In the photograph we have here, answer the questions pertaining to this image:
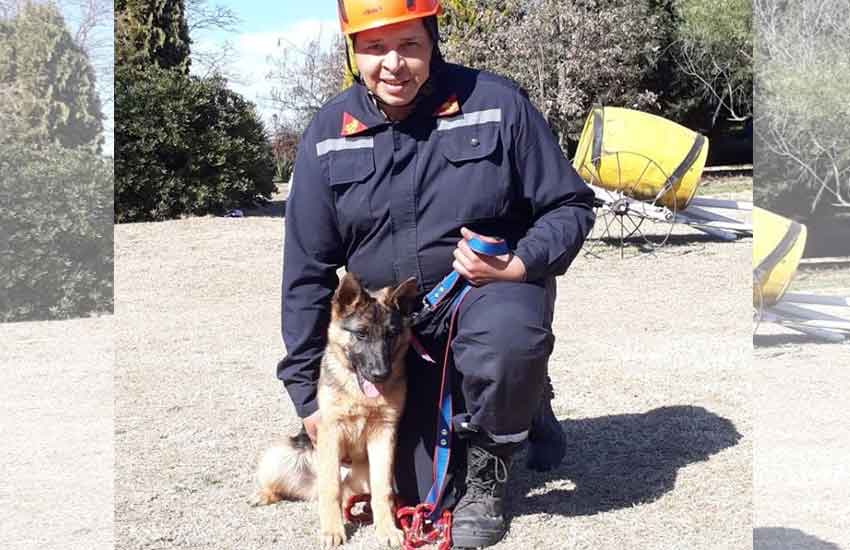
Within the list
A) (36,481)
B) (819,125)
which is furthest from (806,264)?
(36,481)

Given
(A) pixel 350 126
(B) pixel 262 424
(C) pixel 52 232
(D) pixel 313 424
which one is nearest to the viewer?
(A) pixel 350 126

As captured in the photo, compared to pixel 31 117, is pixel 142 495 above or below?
below

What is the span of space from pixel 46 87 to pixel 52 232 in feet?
4.45

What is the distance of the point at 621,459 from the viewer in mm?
4742

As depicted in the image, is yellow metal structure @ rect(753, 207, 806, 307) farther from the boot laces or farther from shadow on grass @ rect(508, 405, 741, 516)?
shadow on grass @ rect(508, 405, 741, 516)

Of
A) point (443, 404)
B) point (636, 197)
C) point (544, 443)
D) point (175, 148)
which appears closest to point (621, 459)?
point (544, 443)

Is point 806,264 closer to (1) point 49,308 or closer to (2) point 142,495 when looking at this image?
(2) point 142,495

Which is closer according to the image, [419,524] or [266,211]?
[419,524]

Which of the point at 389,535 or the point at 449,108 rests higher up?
the point at 449,108

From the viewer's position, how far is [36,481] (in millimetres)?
4793

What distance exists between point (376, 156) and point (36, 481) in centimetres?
239

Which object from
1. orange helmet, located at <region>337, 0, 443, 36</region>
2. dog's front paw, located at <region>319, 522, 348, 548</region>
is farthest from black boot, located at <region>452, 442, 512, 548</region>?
orange helmet, located at <region>337, 0, 443, 36</region>

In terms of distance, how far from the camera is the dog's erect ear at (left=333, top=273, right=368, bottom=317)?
145 inches

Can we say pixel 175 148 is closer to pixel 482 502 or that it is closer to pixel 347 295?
pixel 347 295
